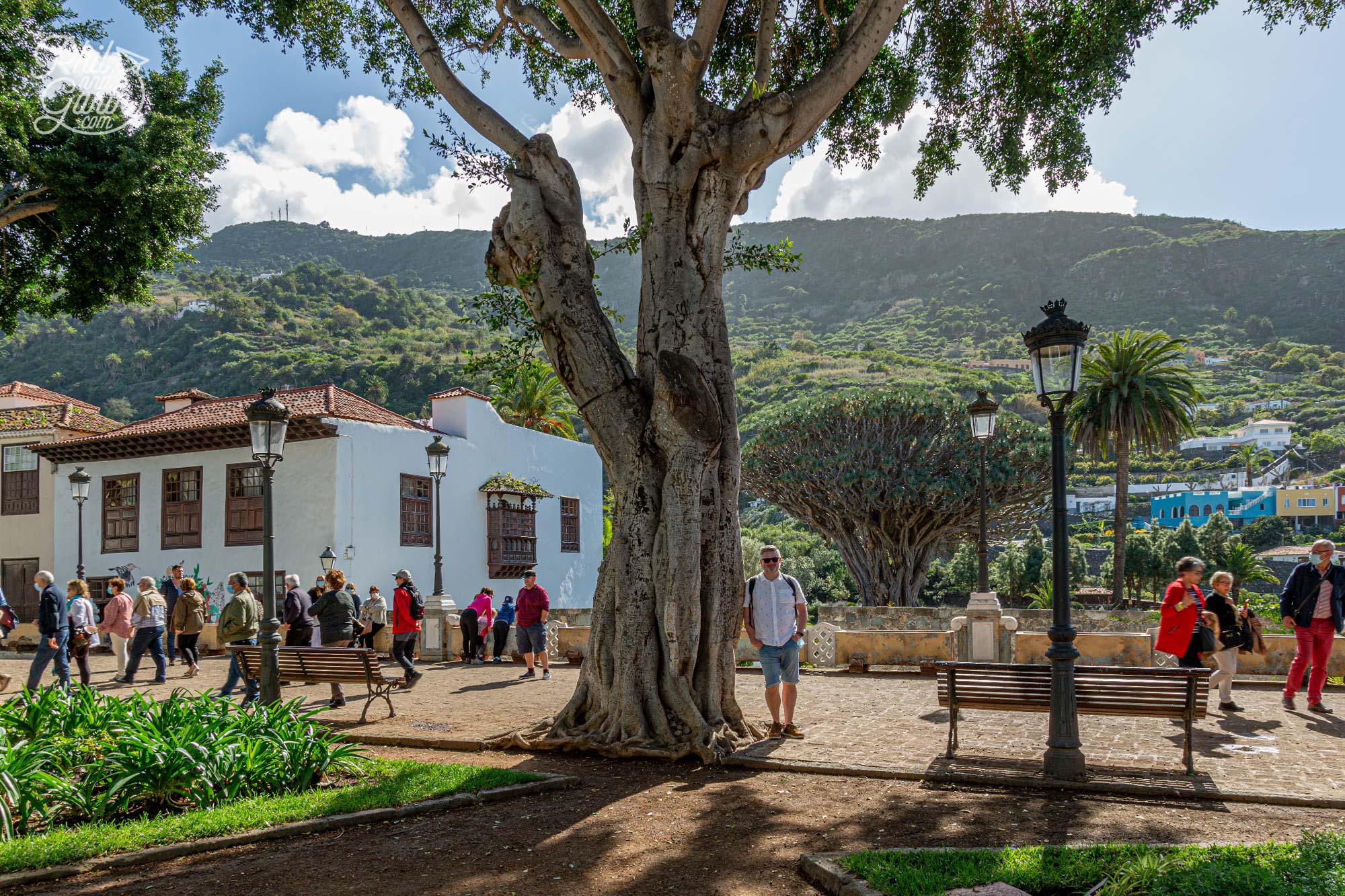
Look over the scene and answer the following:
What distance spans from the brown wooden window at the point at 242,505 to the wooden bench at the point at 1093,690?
20.3 meters

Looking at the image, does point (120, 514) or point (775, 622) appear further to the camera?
point (120, 514)

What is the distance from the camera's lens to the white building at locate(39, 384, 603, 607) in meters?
23.0

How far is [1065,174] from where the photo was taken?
12.6m

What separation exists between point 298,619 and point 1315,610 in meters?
11.4

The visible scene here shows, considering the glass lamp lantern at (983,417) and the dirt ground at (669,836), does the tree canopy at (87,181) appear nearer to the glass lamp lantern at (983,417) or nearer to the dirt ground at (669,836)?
the dirt ground at (669,836)

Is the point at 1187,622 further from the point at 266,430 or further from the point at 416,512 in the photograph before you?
the point at 416,512

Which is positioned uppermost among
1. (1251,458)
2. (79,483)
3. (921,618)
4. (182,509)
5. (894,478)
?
(1251,458)

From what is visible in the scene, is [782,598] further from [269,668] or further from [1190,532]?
[1190,532]

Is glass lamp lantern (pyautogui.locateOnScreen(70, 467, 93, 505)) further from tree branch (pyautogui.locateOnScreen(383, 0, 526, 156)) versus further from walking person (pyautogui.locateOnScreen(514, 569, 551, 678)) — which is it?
tree branch (pyautogui.locateOnScreen(383, 0, 526, 156))

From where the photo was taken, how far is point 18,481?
28.7 m

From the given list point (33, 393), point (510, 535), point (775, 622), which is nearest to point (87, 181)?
point (775, 622)

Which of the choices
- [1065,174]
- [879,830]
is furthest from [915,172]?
[879,830]

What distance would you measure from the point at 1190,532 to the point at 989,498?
2769cm

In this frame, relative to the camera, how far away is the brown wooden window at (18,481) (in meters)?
28.5
